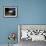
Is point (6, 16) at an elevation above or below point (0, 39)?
above

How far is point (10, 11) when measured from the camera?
4.26 m

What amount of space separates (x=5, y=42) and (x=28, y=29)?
2.82ft

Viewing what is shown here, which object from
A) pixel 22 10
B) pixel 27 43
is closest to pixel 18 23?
pixel 22 10

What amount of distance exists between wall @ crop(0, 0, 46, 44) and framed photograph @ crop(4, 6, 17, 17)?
0.35 feet

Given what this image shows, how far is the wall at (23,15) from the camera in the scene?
4.26m

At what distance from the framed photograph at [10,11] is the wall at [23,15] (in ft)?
0.35

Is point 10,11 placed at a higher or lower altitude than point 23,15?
higher

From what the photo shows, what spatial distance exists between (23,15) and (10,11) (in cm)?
45

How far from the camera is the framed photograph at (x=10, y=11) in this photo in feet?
13.9

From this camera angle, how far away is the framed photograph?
13.9ft

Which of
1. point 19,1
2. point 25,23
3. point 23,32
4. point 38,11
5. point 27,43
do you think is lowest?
point 27,43

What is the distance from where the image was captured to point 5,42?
4242 millimetres

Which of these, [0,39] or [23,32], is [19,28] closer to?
[23,32]

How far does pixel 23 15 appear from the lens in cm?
430
